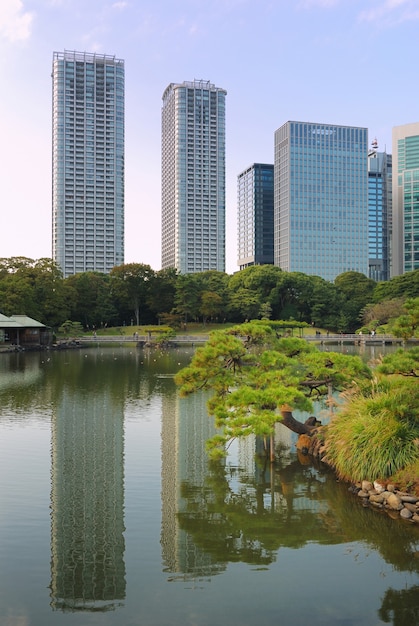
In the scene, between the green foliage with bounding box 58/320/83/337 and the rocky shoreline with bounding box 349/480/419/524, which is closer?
the rocky shoreline with bounding box 349/480/419/524

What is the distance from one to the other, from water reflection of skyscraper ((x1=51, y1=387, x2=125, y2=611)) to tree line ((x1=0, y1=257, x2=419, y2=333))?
61013 millimetres

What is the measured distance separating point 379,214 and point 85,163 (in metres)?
88.4

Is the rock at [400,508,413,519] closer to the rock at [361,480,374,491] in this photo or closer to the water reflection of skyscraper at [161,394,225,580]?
the rock at [361,480,374,491]

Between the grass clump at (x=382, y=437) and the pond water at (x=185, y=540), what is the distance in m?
0.79

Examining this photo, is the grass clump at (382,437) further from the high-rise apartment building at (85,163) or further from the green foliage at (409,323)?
the high-rise apartment building at (85,163)

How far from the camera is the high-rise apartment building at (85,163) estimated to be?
448 feet

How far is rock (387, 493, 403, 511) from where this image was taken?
11.8m

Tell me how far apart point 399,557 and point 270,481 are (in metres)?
4.88

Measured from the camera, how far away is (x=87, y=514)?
1227 centimetres

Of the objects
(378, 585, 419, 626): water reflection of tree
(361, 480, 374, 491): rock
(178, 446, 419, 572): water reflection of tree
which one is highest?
(361, 480, 374, 491): rock

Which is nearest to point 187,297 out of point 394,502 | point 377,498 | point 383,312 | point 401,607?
point 383,312

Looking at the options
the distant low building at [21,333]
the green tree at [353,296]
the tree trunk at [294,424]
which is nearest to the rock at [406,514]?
the tree trunk at [294,424]

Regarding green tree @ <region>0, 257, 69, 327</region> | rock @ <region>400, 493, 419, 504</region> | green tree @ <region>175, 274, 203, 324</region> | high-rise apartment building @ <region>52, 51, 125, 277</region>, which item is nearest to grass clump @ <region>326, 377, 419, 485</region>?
rock @ <region>400, 493, 419, 504</region>

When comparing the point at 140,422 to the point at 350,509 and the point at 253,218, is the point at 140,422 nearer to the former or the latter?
the point at 350,509
